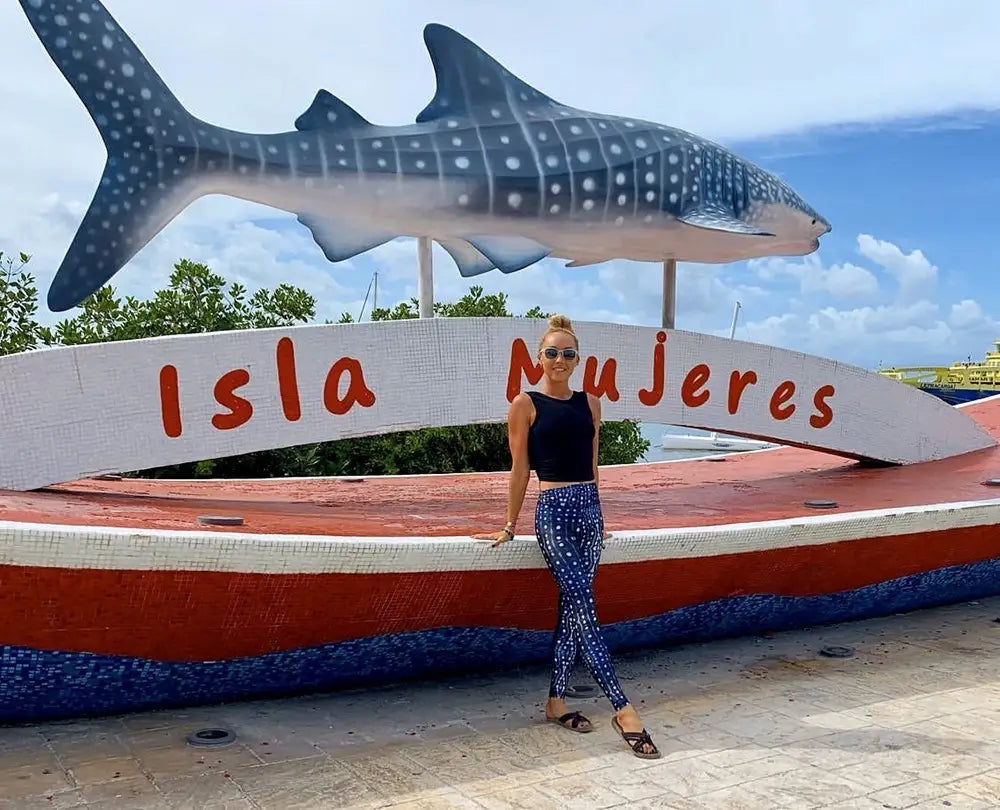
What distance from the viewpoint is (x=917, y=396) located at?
29.0 ft

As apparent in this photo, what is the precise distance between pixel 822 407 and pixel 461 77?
151 inches

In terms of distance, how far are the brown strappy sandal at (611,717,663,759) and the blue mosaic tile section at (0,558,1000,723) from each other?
1176 mm

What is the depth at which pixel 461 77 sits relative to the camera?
698cm

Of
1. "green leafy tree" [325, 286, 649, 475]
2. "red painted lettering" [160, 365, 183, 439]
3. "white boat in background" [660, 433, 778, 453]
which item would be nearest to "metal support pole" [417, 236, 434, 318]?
"red painted lettering" [160, 365, 183, 439]

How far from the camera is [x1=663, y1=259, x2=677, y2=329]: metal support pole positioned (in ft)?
26.0

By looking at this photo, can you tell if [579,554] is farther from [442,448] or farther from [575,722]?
[442,448]

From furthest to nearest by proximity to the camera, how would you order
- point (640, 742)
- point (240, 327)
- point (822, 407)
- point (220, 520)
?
1. point (240, 327)
2. point (822, 407)
3. point (220, 520)
4. point (640, 742)

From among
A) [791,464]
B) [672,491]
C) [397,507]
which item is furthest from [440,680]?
[791,464]

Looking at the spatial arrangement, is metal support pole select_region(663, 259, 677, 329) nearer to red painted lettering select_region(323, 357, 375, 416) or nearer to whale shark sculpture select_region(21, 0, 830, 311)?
whale shark sculpture select_region(21, 0, 830, 311)

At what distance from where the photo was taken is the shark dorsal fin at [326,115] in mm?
6387

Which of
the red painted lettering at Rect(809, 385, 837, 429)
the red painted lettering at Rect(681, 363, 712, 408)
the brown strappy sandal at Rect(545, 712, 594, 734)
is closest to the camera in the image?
the brown strappy sandal at Rect(545, 712, 594, 734)

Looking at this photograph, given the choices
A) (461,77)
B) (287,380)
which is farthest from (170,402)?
(461,77)

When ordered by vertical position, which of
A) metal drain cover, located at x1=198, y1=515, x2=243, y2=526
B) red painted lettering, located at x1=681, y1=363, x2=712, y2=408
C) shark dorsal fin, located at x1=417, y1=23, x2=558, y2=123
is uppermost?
shark dorsal fin, located at x1=417, y1=23, x2=558, y2=123

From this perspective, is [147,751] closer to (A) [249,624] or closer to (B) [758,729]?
(A) [249,624]
